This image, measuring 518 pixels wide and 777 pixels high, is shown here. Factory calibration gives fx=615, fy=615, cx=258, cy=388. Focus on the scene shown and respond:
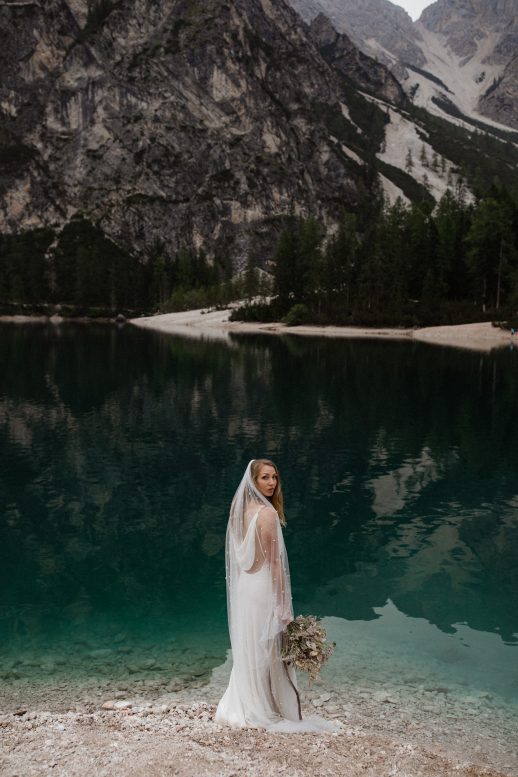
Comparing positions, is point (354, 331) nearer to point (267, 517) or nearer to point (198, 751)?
point (267, 517)

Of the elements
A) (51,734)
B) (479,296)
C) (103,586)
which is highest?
(479,296)

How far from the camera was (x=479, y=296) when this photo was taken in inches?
4454

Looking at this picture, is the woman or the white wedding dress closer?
the woman

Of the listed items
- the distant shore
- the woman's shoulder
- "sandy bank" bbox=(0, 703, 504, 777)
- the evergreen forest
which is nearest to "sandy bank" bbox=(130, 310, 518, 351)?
the distant shore

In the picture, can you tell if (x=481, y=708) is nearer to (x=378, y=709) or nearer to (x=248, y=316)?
(x=378, y=709)

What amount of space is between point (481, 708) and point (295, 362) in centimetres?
5575

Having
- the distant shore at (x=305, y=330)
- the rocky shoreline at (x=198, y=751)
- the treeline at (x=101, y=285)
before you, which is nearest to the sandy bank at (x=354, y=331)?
the distant shore at (x=305, y=330)

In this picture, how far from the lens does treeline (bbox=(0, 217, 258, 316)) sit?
17200cm

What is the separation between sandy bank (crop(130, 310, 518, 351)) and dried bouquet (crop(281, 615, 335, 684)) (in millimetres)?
78943

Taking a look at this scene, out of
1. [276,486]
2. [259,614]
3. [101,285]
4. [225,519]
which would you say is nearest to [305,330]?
[101,285]

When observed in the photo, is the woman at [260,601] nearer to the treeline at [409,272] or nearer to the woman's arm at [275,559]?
the woman's arm at [275,559]

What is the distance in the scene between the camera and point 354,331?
112250 mm

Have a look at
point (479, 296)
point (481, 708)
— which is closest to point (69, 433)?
point (481, 708)

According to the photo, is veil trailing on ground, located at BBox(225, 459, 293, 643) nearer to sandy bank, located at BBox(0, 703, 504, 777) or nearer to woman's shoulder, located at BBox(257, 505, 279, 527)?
woman's shoulder, located at BBox(257, 505, 279, 527)
